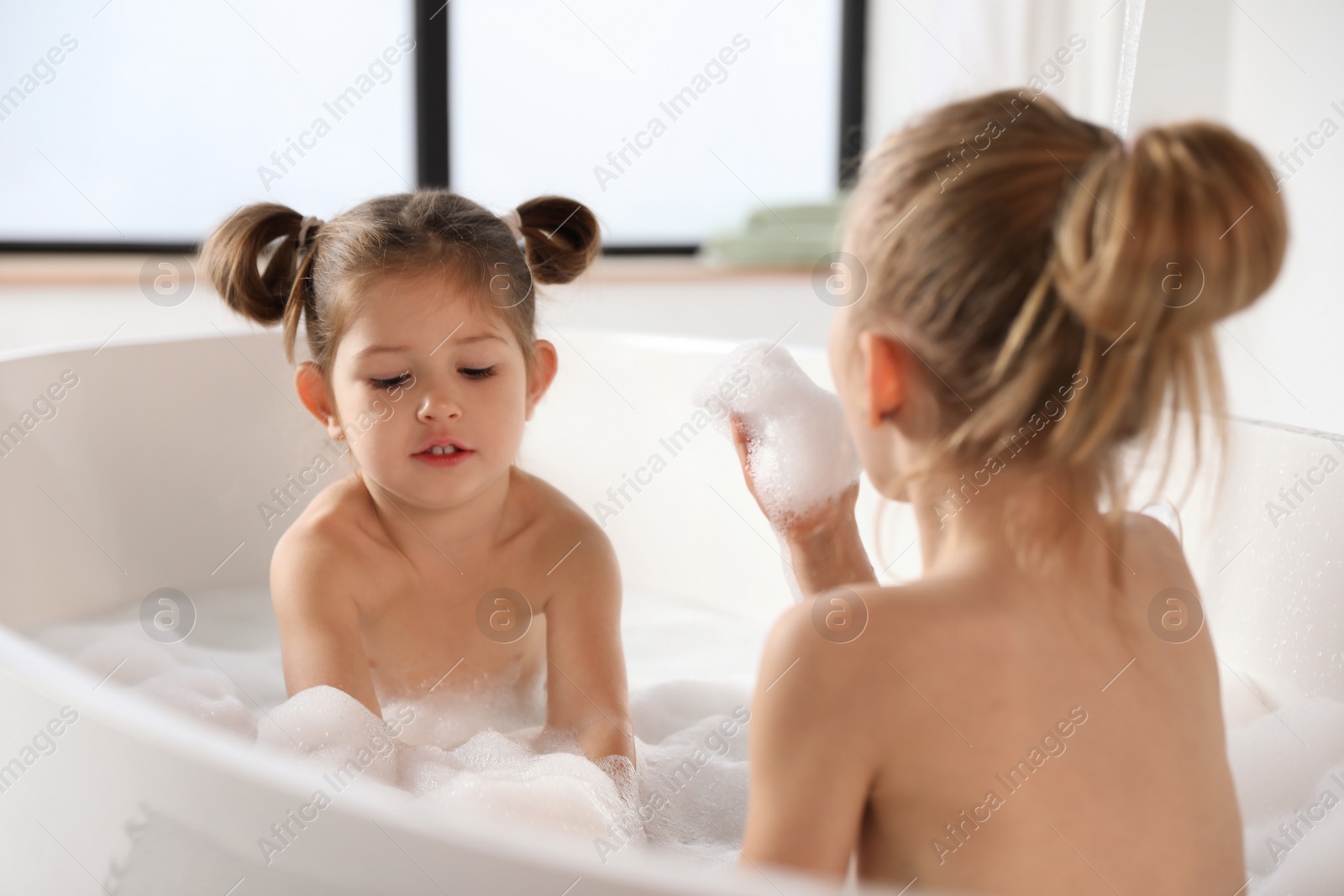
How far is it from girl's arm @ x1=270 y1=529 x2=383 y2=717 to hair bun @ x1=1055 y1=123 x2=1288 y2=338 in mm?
757

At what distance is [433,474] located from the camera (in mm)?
1146

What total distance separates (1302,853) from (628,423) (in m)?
1.00

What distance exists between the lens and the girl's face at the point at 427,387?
1.12 metres

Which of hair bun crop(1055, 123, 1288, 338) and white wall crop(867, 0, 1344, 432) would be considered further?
white wall crop(867, 0, 1344, 432)

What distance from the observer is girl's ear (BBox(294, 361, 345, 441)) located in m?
1.21

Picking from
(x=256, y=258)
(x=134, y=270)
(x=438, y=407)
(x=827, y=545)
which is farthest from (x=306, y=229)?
(x=134, y=270)

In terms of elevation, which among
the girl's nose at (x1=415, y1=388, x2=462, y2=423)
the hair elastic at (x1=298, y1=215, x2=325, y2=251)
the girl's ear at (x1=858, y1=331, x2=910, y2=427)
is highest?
the girl's ear at (x1=858, y1=331, x2=910, y2=427)

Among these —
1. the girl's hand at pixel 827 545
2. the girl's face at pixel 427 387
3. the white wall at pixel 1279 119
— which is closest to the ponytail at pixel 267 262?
the girl's face at pixel 427 387

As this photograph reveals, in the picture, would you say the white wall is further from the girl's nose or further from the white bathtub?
the girl's nose

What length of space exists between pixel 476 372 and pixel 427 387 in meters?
0.05

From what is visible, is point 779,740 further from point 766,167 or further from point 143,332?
point 766,167

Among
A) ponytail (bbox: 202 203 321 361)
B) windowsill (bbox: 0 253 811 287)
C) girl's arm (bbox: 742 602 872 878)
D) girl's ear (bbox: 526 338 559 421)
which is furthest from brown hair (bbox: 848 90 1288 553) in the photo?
windowsill (bbox: 0 253 811 287)

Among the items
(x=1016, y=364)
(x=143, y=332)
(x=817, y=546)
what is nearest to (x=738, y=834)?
(x=817, y=546)

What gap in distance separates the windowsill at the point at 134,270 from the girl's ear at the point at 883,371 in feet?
3.78
